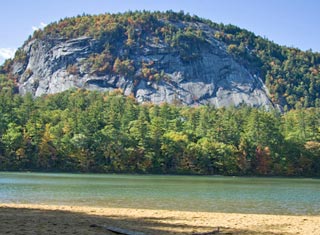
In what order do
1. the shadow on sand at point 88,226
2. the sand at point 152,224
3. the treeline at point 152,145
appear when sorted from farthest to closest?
1. the treeline at point 152,145
2. the sand at point 152,224
3. the shadow on sand at point 88,226

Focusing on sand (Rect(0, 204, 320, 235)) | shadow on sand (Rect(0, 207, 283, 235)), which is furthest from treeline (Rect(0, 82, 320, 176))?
shadow on sand (Rect(0, 207, 283, 235))

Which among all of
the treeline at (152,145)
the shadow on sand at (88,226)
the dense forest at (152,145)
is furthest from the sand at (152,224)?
the dense forest at (152,145)

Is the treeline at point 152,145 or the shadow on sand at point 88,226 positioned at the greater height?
the treeline at point 152,145

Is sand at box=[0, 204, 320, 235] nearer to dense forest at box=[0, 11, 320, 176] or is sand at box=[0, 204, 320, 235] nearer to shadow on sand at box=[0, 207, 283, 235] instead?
shadow on sand at box=[0, 207, 283, 235]

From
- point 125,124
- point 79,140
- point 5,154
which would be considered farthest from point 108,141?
point 5,154

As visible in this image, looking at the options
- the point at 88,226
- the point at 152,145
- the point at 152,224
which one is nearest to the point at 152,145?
the point at 152,145

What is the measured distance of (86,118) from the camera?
118562 mm

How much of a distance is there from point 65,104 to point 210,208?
5157 inches

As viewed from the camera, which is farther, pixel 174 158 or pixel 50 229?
pixel 174 158

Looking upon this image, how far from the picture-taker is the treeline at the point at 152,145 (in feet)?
359

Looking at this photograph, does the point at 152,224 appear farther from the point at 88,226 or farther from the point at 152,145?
the point at 152,145

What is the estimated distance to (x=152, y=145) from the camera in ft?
372

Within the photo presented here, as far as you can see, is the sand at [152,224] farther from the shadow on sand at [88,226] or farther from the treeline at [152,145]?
the treeline at [152,145]

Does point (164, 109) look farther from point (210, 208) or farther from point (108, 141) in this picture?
point (210, 208)
